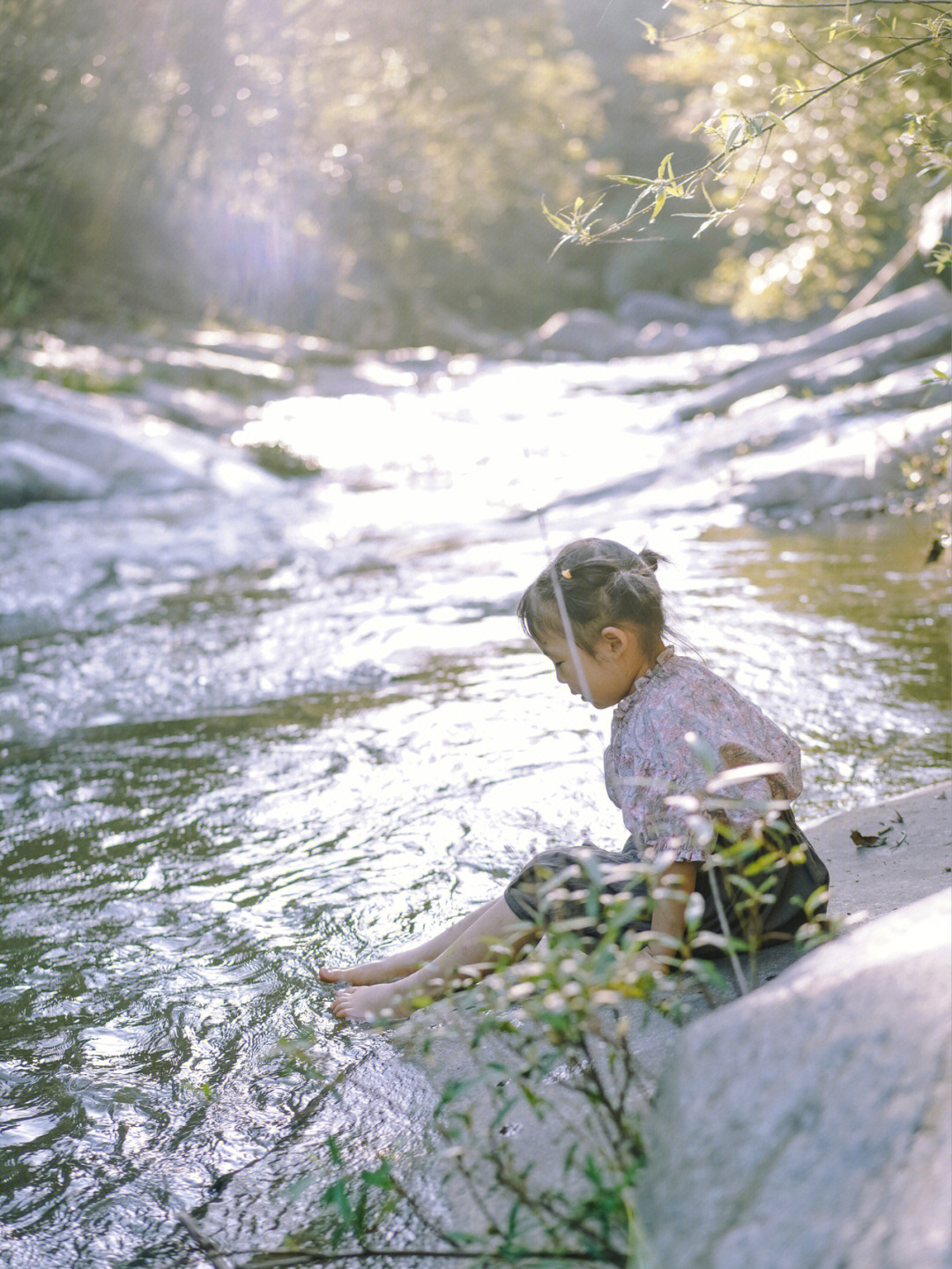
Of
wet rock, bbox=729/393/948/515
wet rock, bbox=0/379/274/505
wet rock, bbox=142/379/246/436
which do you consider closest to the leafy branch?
wet rock, bbox=729/393/948/515

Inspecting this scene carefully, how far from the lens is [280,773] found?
4387 millimetres

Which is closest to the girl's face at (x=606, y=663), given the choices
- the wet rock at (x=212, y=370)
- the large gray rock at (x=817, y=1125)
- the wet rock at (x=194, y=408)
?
the large gray rock at (x=817, y=1125)

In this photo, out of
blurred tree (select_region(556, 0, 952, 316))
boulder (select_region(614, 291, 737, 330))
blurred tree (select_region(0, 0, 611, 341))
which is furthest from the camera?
boulder (select_region(614, 291, 737, 330))

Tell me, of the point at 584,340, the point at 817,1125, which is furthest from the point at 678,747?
the point at 584,340

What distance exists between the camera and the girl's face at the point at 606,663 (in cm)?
258

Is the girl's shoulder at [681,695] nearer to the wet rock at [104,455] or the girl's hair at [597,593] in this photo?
the girl's hair at [597,593]

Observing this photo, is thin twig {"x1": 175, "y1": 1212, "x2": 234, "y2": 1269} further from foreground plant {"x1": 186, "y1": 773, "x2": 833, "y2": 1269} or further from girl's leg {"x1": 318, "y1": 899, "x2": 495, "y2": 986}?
girl's leg {"x1": 318, "y1": 899, "x2": 495, "y2": 986}

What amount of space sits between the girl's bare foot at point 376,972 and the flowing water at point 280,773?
62 mm

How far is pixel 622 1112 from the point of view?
5.32ft

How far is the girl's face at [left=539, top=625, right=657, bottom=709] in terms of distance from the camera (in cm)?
258

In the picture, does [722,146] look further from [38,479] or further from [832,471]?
[38,479]

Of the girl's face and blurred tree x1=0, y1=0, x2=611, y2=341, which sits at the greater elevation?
blurred tree x1=0, y1=0, x2=611, y2=341

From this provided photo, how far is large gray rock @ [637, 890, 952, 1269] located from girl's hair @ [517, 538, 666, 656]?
3.56 ft

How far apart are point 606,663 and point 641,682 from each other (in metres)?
0.09
